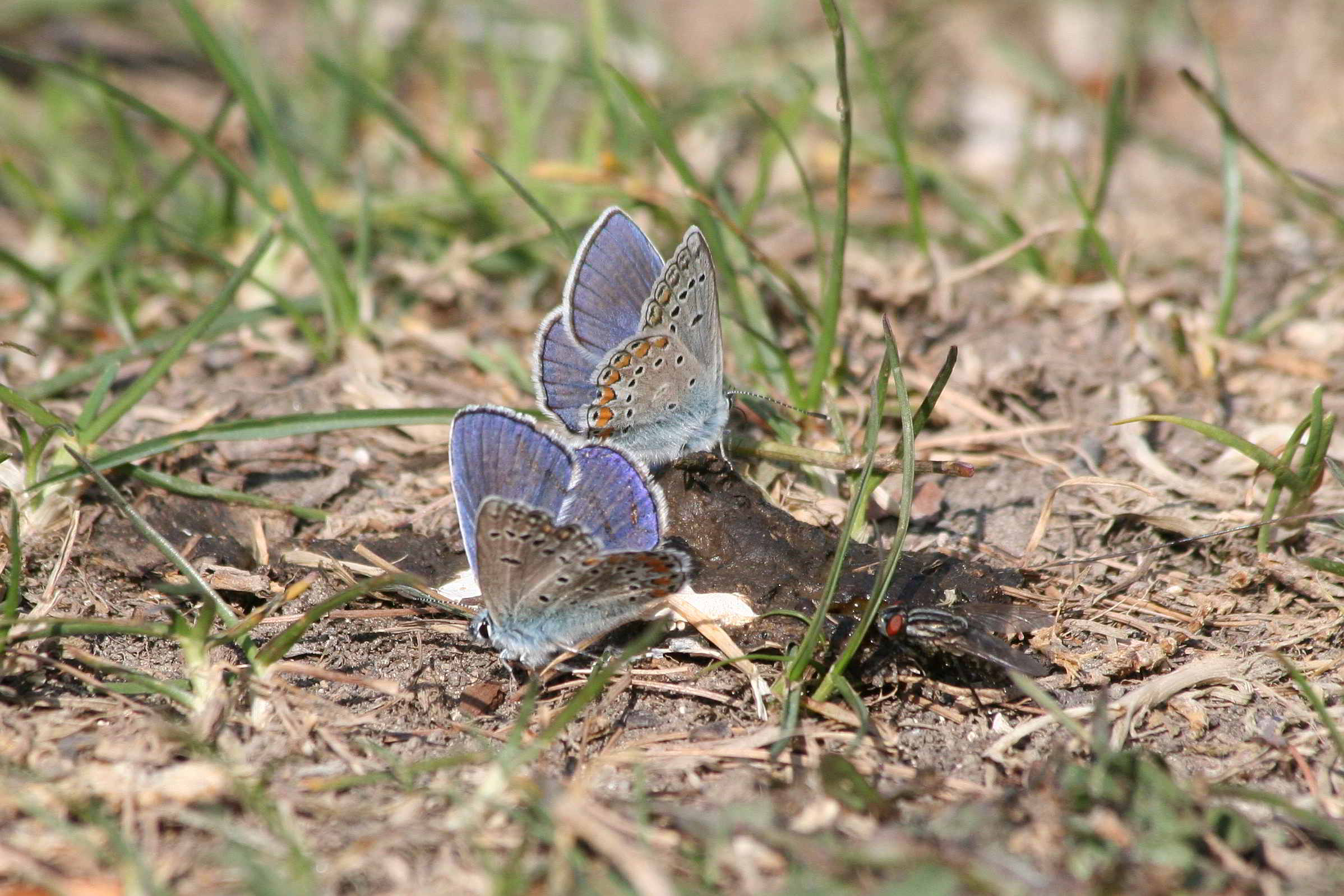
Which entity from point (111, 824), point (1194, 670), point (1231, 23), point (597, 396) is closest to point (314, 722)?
point (111, 824)

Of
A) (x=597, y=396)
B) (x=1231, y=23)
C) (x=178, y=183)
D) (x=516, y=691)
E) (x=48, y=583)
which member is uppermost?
(x=1231, y=23)

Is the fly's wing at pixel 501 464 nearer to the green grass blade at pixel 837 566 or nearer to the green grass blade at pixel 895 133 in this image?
the green grass blade at pixel 837 566

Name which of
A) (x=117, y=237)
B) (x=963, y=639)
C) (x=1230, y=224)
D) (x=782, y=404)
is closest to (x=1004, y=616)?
(x=963, y=639)

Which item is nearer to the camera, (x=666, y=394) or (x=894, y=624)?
(x=894, y=624)

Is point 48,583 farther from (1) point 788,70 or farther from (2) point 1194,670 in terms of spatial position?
(1) point 788,70

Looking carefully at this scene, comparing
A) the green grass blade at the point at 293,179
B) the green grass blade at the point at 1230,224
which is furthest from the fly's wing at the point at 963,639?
the green grass blade at the point at 293,179

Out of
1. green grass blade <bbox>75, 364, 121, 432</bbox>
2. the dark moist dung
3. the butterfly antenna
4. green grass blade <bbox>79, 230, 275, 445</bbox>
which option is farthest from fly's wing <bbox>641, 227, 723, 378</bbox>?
green grass blade <bbox>75, 364, 121, 432</bbox>

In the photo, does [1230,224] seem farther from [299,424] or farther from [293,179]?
[293,179]
